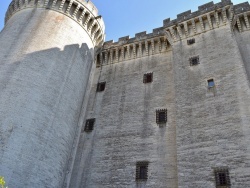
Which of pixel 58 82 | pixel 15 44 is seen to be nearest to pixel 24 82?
pixel 58 82

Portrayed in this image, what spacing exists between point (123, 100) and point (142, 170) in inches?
188

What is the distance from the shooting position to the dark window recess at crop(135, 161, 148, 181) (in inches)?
500

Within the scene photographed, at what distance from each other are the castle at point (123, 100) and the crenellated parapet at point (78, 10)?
8 cm

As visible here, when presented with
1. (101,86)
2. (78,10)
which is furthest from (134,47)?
(78,10)

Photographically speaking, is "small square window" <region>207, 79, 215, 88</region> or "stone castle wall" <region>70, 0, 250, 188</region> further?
"small square window" <region>207, 79, 215, 88</region>

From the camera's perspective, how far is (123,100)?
16.3 m

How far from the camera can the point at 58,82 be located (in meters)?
14.9

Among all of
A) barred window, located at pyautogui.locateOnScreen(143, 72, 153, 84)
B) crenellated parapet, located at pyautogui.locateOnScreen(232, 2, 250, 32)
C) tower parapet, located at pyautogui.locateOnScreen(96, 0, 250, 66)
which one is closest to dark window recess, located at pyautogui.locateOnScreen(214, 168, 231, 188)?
barred window, located at pyautogui.locateOnScreen(143, 72, 153, 84)

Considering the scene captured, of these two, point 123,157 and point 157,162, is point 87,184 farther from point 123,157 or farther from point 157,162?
point 157,162

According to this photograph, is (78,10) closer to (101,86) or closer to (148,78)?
(101,86)

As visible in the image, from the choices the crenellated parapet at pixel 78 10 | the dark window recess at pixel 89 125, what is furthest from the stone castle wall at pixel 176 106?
the crenellated parapet at pixel 78 10

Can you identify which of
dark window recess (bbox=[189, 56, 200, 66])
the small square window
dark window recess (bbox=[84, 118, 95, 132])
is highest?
dark window recess (bbox=[189, 56, 200, 66])

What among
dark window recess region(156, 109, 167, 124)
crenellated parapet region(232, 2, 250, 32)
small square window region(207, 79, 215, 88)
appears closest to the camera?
small square window region(207, 79, 215, 88)

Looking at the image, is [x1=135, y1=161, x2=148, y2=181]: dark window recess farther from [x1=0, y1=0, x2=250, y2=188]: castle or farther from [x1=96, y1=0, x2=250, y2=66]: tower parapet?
[x1=96, y1=0, x2=250, y2=66]: tower parapet
